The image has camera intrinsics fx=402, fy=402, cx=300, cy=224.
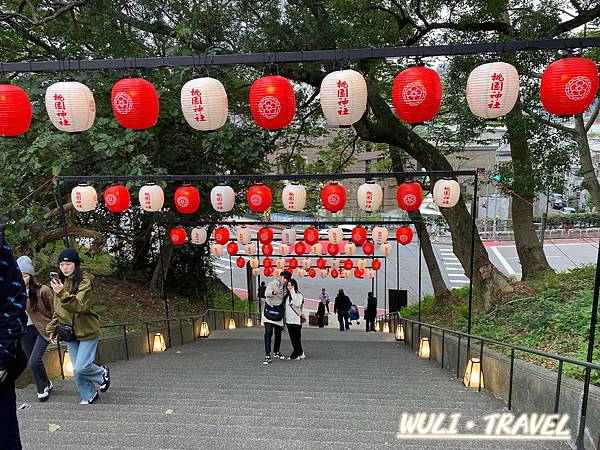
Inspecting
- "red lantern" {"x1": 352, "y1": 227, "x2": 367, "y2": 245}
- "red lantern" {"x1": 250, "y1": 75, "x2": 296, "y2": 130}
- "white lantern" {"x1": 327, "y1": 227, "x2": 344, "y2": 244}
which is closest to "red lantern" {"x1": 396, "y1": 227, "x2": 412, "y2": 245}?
"red lantern" {"x1": 352, "y1": 227, "x2": 367, "y2": 245}

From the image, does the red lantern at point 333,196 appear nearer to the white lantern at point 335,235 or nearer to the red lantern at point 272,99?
the red lantern at point 272,99

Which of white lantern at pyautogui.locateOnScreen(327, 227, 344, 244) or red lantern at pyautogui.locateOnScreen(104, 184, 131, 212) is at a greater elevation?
red lantern at pyautogui.locateOnScreen(104, 184, 131, 212)

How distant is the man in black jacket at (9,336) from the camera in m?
2.04

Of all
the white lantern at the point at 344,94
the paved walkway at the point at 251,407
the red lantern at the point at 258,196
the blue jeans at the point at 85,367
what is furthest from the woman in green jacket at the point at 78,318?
the red lantern at the point at 258,196

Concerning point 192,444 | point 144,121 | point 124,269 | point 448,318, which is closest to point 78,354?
point 192,444

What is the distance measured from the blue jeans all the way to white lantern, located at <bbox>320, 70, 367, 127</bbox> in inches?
141

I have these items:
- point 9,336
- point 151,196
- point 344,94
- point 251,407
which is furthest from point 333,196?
point 9,336

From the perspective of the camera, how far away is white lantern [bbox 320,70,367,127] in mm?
4590

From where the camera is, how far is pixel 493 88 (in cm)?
442

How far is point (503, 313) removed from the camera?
8.08 metres

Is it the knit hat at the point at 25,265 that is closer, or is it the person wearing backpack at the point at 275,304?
the knit hat at the point at 25,265

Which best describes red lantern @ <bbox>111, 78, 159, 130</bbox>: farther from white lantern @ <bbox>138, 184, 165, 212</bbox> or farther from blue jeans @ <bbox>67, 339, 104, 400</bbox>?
white lantern @ <bbox>138, 184, 165, 212</bbox>

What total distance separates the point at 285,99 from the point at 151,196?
161 inches

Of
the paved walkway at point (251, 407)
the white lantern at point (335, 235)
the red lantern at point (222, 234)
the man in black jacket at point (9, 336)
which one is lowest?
the paved walkway at point (251, 407)
